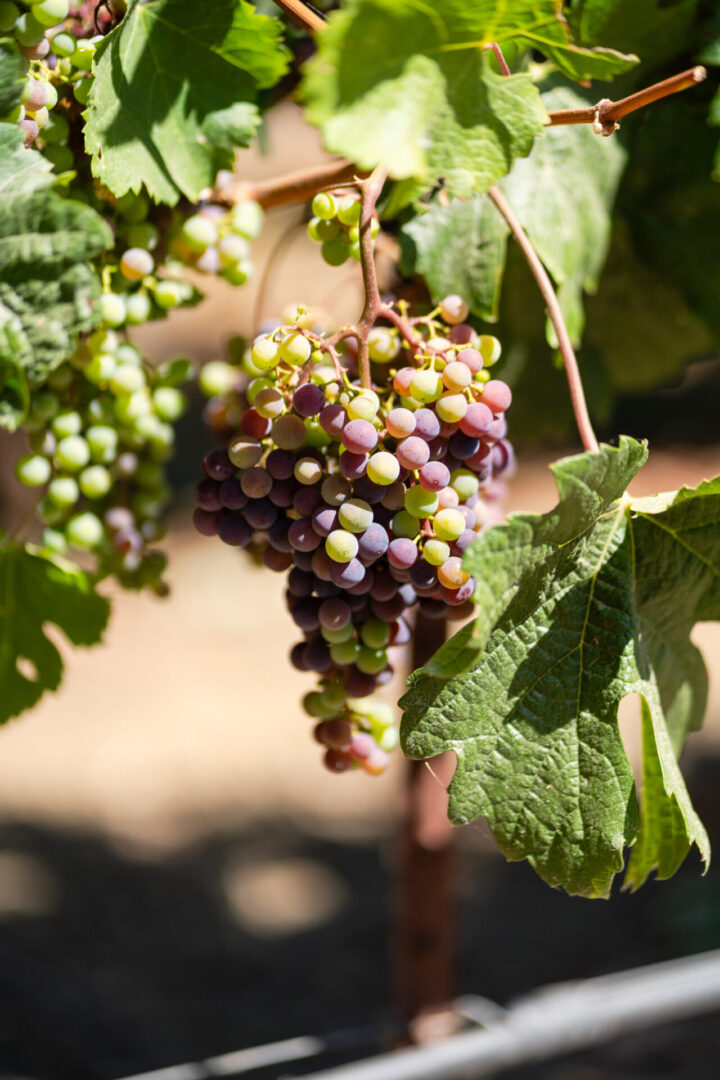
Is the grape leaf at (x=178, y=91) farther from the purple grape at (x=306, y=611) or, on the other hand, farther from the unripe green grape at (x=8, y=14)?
the purple grape at (x=306, y=611)

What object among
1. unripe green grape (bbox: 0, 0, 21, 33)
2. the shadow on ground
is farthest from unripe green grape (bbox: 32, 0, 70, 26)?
the shadow on ground

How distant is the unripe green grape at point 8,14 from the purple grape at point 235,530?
10.1 inches

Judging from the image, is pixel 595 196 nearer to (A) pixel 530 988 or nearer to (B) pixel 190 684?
(A) pixel 530 988

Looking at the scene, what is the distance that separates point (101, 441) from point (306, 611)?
0.67 ft

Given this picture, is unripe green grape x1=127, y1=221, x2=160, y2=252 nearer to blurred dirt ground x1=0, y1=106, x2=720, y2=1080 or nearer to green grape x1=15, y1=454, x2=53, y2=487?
green grape x1=15, y1=454, x2=53, y2=487

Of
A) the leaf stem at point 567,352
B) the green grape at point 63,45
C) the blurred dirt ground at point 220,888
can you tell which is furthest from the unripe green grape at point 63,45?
the blurred dirt ground at point 220,888

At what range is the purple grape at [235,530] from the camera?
1.70ft

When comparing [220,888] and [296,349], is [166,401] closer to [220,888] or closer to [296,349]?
[296,349]

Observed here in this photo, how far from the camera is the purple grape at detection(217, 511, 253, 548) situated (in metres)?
0.52

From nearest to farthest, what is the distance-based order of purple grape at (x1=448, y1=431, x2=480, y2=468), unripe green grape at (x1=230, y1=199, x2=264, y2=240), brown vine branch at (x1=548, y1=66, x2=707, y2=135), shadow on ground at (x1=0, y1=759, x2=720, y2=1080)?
brown vine branch at (x1=548, y1=66, x2=707, y2=135) → purple grape at (x1=448, y1=431, x2=480, y2=468) → unripe green grape at (x1=230, y1=199, x2=264, y2=240) → shadow on ground at (x1=0, y1=759, x2=720, y2=1080)

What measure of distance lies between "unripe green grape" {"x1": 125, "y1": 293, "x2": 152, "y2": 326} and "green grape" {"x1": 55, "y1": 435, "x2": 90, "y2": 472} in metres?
0.09

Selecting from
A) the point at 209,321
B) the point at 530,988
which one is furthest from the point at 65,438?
the point at 209,321

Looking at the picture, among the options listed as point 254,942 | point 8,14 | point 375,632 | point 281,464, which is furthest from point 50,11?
point 254,942

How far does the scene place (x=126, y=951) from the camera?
2.38 metres
